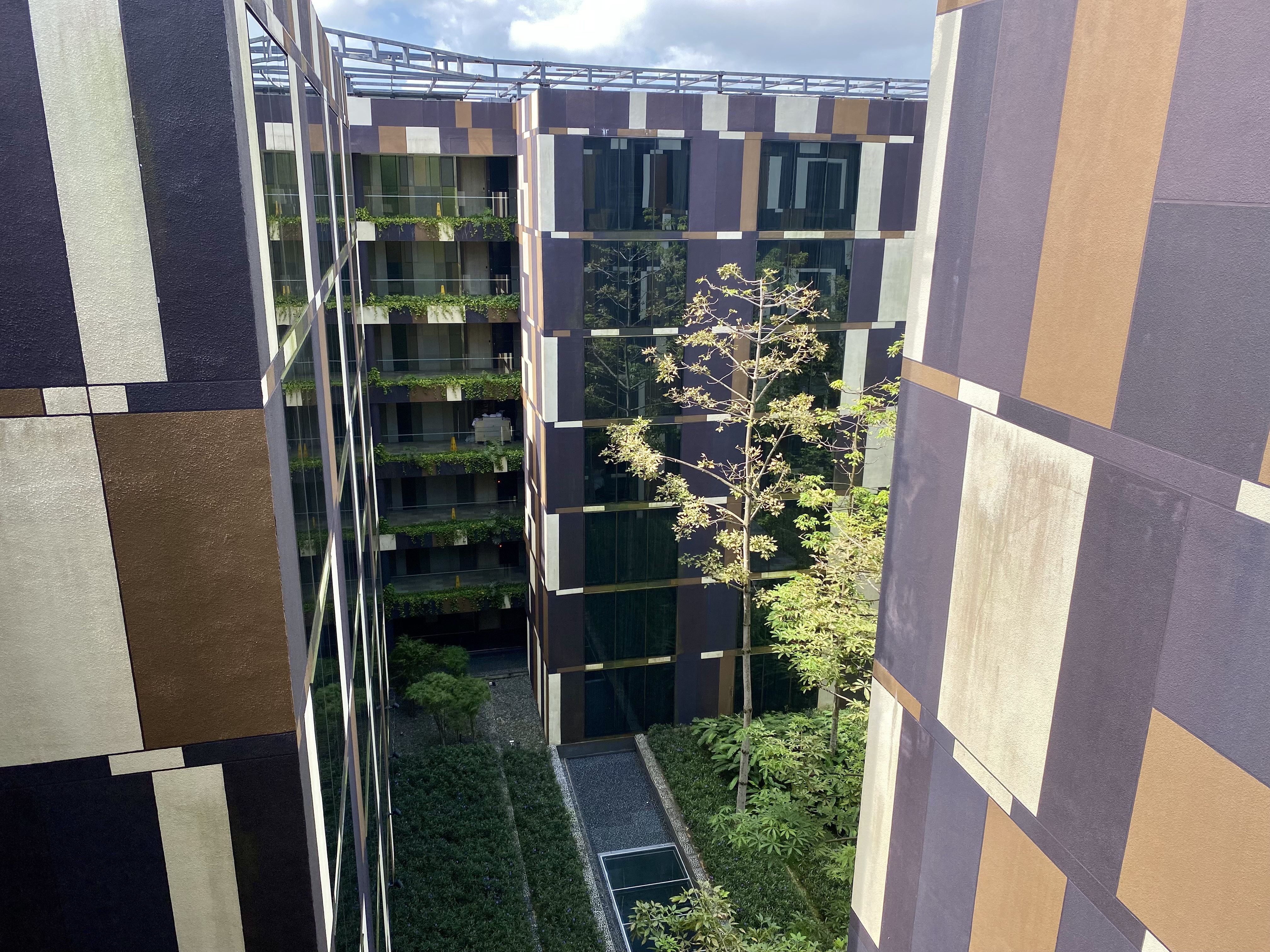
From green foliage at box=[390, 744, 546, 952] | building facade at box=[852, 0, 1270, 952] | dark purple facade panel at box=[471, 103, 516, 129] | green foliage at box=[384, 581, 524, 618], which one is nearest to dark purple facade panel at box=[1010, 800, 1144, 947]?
building facade at box=[852, 0, 1270, 952]

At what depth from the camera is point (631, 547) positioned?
21.7m

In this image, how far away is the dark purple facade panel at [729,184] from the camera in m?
19.5

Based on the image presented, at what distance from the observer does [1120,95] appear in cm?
399

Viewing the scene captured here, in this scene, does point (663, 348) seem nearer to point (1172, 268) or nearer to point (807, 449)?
point (807, 449)

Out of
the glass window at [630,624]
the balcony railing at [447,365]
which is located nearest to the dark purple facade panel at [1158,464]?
the glass window at [630,624]

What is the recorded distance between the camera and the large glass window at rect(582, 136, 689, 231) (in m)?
19.1

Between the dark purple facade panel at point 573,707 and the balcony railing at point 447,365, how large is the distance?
31.2 feet

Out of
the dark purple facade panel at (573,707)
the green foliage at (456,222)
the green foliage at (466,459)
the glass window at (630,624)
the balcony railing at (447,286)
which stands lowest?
the dark purple facade panel at (573,707)

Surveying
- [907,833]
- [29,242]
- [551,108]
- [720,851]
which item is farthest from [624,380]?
[29,242]

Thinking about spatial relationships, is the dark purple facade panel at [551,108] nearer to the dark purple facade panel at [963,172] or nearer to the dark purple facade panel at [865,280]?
the dark purple facade panel at [865,280]

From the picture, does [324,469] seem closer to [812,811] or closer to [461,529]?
[812,811]

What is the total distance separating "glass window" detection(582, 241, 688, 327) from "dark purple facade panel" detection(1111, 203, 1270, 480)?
16.4 meters

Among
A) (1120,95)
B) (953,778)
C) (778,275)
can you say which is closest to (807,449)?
(778,275)

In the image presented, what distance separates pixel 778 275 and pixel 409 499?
1336 cm
